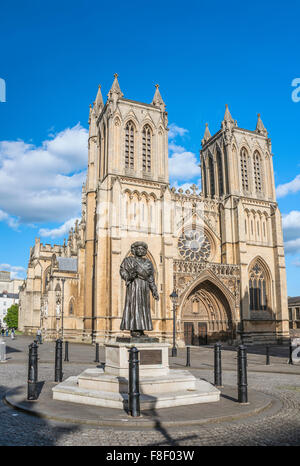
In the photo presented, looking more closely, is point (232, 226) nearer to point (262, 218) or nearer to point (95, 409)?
point (262, 218)

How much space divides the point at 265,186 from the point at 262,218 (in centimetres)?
408

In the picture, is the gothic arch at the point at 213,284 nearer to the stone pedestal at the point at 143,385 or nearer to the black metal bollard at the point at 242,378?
the stone pedestal at the point at 143,385

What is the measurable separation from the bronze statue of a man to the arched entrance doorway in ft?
86.4

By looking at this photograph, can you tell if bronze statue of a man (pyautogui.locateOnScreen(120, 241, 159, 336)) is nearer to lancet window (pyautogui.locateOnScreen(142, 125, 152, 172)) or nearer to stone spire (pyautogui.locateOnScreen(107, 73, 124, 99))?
lancet window (pyautogui.locateOnScreen(142, 125, 152, 172))

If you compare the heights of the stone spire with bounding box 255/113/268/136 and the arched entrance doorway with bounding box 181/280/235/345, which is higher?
the stone spire with bounding box 255/113/268/136

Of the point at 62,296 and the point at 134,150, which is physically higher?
the point at 134,150

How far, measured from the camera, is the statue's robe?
9766 millimetres

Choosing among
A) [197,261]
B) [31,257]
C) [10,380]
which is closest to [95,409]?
[10,380]

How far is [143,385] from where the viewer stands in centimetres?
856

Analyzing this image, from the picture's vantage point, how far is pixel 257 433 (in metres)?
6.51

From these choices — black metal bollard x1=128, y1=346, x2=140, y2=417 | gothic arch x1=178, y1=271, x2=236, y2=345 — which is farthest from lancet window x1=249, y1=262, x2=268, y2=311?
black metal bollard x1=128, y1=346, x2=140, y2=417
